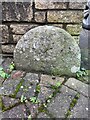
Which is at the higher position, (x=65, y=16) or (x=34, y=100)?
(x=65, y=16)

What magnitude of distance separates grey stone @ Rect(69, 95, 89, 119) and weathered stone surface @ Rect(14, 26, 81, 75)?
1.17 ft

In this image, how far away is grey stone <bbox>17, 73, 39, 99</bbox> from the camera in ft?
5.18

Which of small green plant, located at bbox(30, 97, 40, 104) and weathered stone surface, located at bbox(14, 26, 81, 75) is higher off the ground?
weathered stone surface, located at bbox(14, 26, 81, 75)

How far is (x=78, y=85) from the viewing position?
5.56 ft

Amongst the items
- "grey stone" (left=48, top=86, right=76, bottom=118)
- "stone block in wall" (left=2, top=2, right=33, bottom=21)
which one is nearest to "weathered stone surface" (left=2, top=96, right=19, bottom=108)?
"grey stone" (left=48, top=86, right=76, bottom=118)

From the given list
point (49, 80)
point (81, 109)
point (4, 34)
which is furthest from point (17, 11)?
point (81, 109)

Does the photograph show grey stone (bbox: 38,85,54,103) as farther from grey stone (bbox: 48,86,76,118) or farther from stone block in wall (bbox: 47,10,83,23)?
stone block in wall (bbox: 47,10,83,23)

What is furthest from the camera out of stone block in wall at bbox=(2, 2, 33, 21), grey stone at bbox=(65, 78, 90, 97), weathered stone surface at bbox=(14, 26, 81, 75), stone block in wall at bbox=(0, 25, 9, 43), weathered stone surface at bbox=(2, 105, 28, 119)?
stone block in wall at bbox=(0, 25, 9, 43)

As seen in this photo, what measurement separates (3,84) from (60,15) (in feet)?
2.65

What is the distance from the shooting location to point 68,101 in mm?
1512

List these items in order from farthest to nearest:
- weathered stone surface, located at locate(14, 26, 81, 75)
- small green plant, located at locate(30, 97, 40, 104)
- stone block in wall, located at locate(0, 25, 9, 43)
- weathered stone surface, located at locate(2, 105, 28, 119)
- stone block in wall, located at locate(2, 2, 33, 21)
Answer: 1. stone block in wall, located at locate(0, 25, 9, 43)
2. stone block in wall, located at locate(2, 2, 33, 21)
3. weathered stone surface, located at locate(14, 26, 81, 75)
4. small green plant, located at locate(30, 97, 40, 104)
5. weathered stone surface, located at locate(2, 105, 28, 119)

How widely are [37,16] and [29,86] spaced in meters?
0.68

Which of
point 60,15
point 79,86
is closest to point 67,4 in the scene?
point 60,15

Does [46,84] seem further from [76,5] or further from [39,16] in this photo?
[76,5]
